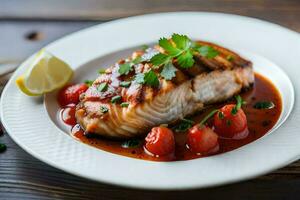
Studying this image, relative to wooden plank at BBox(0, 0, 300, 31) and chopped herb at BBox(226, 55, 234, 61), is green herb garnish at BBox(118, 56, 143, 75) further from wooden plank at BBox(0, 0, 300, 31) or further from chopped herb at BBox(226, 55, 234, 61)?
wooden plank at BBox(0, 0, 300, 31)

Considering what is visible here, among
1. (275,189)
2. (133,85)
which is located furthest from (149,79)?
(275,189)

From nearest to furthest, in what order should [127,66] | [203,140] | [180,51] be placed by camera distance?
[203,140] → [180,51] → [127,66]

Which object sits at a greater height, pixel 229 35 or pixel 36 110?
pixel 229 35

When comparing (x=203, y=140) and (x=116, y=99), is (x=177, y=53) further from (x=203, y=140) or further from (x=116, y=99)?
(x=203, y=140)

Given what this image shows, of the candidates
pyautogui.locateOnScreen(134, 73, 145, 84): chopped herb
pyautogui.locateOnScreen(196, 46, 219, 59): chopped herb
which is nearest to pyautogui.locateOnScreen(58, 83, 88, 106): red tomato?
pyautogui.locateOnScreen(134, 73, 145, 84): chopped herb

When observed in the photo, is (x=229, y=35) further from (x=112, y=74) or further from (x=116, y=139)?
(x=116, y=139)

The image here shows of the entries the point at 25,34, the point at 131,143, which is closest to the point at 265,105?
the point at 131,143
